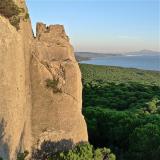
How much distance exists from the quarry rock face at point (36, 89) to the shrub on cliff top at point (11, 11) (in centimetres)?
43

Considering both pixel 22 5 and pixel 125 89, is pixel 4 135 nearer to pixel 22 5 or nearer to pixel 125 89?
pixel 22 5

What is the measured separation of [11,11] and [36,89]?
4.11 meters

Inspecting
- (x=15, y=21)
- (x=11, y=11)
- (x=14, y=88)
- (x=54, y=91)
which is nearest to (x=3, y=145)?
(x=14, y=88)

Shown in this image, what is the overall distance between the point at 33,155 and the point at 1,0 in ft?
24.2

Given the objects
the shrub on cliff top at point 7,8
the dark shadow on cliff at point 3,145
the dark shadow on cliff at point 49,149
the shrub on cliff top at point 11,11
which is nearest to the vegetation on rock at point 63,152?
the dark shadow on cliff at point 49,149

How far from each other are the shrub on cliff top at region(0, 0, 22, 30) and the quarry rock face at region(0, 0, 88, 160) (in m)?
0.43

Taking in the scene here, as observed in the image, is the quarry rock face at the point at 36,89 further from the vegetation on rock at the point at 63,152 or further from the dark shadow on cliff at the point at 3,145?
the vegetation on rock at the point at 63,152

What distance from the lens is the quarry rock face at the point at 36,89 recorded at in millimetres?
18700

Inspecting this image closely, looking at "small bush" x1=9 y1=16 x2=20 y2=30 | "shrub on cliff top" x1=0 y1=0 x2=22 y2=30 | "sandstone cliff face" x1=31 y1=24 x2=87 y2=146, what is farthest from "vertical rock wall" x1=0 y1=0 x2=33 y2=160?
"sandstone cliff face" x1=31 y1=24 x2=87 y2=146

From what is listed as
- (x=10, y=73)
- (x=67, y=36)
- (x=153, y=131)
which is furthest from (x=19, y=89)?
(x=153, y=131)

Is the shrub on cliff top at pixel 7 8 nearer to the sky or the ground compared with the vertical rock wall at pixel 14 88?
nearer to the sky

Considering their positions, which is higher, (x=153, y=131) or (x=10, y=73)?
(x=10, y=73)

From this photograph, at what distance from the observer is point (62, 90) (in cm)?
2269

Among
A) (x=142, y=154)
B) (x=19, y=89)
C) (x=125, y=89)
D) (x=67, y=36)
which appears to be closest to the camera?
(x=19, y=89)
